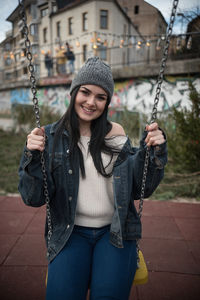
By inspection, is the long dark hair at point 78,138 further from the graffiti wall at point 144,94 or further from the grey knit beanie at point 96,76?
the graffiti wall at point 144,94

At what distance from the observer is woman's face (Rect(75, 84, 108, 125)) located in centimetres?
144

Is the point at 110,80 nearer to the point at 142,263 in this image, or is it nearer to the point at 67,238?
the point at 67,238

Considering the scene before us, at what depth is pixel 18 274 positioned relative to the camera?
1.99m

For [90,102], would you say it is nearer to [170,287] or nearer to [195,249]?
[170,287]

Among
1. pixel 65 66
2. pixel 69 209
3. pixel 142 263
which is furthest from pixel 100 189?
pixel 65 66

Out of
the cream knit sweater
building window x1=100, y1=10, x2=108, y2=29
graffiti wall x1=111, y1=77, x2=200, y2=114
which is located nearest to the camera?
the cream knit sweater

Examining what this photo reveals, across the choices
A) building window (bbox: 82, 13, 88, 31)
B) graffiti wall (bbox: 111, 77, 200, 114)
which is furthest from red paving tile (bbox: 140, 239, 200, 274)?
building window (bbox: 82, 13, 88, 31)

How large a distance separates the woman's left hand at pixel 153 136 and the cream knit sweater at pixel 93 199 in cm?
37

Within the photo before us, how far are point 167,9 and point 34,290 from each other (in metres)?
2.20

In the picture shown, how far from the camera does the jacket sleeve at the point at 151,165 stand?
1320 mm

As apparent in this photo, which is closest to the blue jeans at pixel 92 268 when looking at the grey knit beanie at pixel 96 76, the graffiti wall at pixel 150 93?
the grey knit beanie at pixel 96 76

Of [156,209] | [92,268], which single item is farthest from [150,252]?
[92,268]

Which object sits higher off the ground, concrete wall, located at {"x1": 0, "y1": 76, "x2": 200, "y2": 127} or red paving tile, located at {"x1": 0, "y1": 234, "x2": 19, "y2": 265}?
concrete wall, located at {"x1": 0, "y1": 76, "x2": 200, "y2": 127}

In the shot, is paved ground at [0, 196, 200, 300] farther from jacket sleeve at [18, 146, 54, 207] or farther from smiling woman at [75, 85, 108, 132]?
smiling woman at [75, 85, 108, 132]
